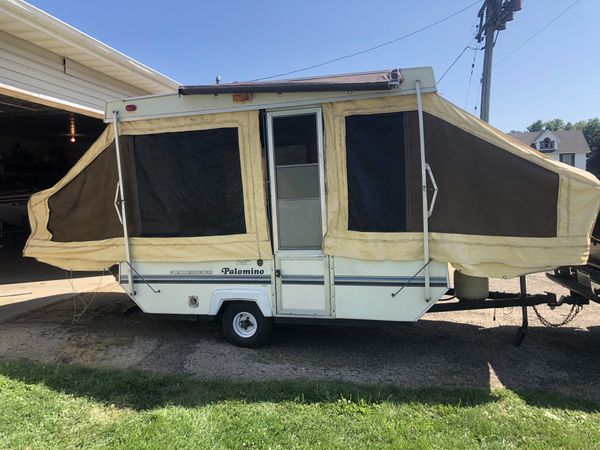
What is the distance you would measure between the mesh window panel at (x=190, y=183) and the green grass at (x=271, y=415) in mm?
1580

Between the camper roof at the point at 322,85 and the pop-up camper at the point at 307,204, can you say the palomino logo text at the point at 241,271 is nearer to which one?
the pop-up camper at the point at 307,204

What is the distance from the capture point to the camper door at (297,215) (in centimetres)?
454

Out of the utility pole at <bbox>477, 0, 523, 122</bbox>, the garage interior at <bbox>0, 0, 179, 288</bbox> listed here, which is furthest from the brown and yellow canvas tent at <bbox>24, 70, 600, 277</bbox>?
the utility pole at <bbox>477, 0, 523, 122</bbox>

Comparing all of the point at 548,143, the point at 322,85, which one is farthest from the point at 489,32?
the point at 548,143

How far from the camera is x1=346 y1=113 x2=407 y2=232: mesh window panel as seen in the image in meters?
4.25

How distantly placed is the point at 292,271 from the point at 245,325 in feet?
2.84

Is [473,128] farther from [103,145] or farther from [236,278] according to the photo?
[103,145]

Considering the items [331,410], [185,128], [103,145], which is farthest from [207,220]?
[331,410]

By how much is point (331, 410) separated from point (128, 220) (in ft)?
9.69

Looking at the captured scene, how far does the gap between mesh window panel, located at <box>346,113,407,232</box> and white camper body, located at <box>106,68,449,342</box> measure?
0.26 meters

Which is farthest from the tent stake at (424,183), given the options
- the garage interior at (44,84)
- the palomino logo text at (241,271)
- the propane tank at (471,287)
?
the garage interior at (44,84)

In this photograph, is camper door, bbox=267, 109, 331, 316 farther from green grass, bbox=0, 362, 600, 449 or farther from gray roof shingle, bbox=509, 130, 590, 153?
gray roof shingle, bbox=509, 130, 590, 153

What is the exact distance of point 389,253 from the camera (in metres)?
4.27

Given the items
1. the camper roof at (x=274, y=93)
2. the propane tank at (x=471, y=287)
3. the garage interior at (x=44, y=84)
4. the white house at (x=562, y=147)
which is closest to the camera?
the camper roof at (x=274, y=93)
